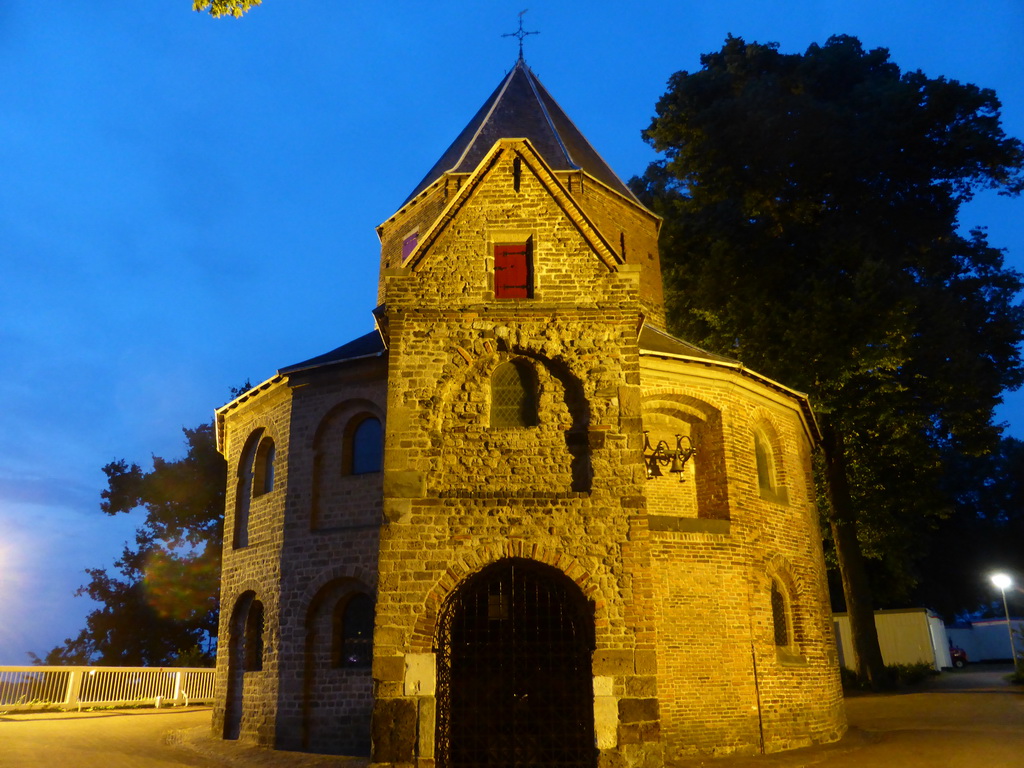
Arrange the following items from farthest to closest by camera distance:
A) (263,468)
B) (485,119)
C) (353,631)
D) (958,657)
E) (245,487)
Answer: (958,657)
(485,119)
(245,487)
(263,468)
(353,631)

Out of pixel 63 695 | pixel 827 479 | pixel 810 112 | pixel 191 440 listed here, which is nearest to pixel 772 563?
pixel 827 479

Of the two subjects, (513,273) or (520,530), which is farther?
(513,273)

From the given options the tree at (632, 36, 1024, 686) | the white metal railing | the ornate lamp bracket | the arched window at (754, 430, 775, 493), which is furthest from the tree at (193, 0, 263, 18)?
the white metal railing

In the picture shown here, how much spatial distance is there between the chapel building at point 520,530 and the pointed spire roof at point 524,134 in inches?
222

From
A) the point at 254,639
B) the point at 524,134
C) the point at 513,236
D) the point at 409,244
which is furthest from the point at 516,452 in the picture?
the point at 524,134

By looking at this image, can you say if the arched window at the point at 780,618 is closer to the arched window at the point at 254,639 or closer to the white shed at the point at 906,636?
the arched window at the point at 254,639

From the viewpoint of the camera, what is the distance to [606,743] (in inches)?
434

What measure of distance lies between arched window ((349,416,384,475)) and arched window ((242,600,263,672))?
4000 millimetres

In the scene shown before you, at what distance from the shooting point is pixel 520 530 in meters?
12.0

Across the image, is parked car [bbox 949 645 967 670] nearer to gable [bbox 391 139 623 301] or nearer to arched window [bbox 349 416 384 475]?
arched window [bbox 349 416 384 475]

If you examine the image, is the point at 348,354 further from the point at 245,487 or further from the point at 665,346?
the point at 665,346

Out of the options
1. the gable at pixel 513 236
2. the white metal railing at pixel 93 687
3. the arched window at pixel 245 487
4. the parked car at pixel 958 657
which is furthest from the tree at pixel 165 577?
the parked car at pixel 958 657

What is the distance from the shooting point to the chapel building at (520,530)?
11586 millimetres

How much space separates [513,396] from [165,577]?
3081 cm
